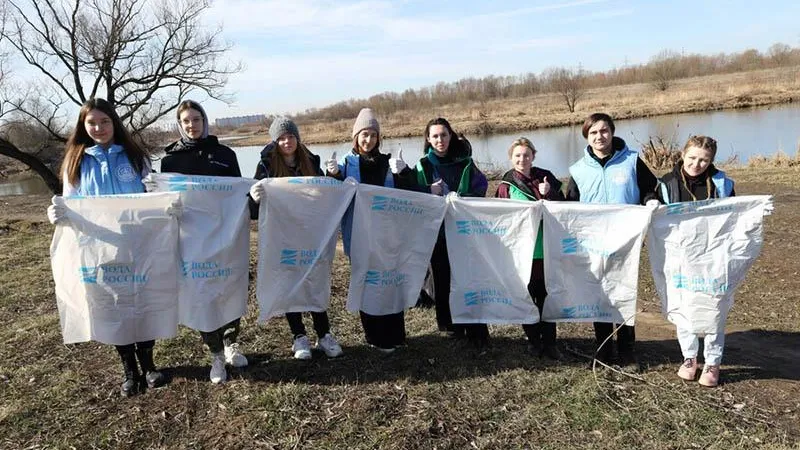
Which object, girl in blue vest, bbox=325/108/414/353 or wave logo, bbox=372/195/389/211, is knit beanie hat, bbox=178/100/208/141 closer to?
girl in blue vest, bbox=325/108/414/353

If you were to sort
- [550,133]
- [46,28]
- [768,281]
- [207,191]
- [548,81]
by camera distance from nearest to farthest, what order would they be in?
[207,191], [768,281], [46,28], [550,133], [548,81]

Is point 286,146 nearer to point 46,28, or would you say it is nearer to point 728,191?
point 728,191

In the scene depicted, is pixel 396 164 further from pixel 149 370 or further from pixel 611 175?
pixel 149 370

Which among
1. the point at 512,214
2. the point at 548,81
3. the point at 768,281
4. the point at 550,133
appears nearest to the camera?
the point at 512,214

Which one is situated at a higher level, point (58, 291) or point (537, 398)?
point (58, 291)

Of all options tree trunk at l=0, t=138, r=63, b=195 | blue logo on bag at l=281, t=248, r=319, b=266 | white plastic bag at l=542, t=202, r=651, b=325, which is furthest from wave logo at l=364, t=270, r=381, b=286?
tree trunk at l=0, t=138, r=63, b=195

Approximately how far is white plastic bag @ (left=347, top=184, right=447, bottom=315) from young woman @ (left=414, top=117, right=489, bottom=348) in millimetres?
185

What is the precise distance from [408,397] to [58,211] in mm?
2392

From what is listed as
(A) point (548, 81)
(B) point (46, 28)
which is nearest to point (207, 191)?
(B) point (46, 28)

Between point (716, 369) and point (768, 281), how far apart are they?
9.35ft

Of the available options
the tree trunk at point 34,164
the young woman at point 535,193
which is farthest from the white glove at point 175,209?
the tree trunk at point 34,164

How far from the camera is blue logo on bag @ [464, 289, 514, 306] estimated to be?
378cm

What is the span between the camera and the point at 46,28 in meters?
11.8

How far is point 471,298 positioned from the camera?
3.82 metres
